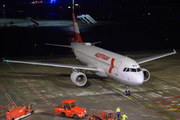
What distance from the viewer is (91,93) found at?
3128 cm

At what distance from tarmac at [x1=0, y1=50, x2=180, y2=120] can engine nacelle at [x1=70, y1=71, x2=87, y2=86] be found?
0.97m

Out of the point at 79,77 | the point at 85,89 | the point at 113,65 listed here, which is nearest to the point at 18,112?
the point at 85,89

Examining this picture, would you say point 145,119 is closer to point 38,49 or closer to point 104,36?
point 38,49

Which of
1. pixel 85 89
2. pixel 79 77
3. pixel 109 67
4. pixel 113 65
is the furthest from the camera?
pixel 79 77

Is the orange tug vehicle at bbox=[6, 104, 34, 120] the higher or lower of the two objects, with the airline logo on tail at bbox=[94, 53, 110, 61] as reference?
lower

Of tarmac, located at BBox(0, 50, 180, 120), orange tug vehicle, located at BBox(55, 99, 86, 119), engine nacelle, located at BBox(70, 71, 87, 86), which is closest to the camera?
orange tug vehicle, located at BBox(55, 99, 86, 119)

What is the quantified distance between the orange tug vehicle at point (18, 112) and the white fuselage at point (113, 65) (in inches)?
443

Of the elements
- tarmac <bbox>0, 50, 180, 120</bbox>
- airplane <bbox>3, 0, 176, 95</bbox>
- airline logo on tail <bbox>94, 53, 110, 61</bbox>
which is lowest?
tarmac <bbox>0, 50, 180, 120</bbox>

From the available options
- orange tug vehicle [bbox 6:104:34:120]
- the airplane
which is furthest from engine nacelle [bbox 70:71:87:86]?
orange tug vehicle [bbox 6:104:34:120]

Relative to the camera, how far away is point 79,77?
3338cm

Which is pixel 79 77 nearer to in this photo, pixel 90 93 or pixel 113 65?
pixel 90 93

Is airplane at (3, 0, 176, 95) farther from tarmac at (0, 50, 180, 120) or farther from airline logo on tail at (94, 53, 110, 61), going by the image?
tarmac at (0, 50, 180, 120)

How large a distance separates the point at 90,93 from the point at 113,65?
4470 millimetres

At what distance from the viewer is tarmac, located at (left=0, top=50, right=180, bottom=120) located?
84.9ft
